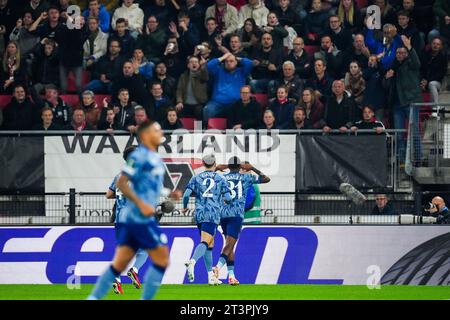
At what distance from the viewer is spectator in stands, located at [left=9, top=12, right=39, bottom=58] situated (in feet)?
79.2

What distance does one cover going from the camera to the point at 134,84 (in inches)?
886

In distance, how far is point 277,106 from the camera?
861 inches

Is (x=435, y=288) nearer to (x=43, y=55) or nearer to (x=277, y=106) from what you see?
(x=277, y=106)

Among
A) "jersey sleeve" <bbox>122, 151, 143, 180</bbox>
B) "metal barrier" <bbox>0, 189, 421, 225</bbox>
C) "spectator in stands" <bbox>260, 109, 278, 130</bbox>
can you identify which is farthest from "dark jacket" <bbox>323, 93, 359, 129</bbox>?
"jersey sleeve" <bbox>122, 151, 143, 180</bbox>

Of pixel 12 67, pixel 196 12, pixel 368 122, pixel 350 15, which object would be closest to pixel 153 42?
pixel 196 12

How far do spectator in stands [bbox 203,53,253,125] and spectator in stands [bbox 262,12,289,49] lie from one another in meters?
0.90

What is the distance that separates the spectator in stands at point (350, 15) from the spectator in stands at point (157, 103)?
4.08 meters

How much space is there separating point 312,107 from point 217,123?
72.9 inches

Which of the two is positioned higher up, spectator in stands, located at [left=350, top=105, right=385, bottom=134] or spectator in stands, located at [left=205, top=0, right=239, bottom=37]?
spectator in stands, located at [left=205, top=0, right=239, bottom=37]

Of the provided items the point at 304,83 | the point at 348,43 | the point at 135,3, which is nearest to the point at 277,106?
the point at 304,83

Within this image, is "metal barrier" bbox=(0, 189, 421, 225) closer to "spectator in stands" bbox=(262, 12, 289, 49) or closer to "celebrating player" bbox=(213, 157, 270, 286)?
"celebrating player" bbox=(213, 157, 270, 286)

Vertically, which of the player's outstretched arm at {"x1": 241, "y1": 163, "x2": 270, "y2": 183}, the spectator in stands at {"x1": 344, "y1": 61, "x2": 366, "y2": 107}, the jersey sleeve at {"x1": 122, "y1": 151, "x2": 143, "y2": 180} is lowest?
the player's outstretched arm at {"x1": 241, "y1": 163, "x2": 270, "y2": 183}

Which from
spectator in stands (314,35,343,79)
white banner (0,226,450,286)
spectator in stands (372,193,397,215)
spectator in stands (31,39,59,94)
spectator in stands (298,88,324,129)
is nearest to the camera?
white banner (0,226,450,286)

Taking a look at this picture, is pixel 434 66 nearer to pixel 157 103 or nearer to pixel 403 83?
pixel 403 83
